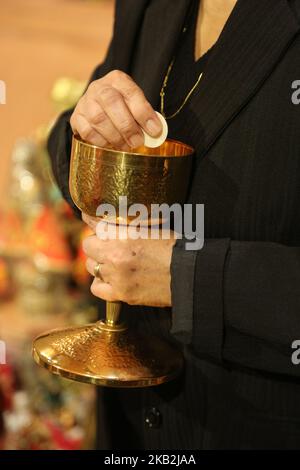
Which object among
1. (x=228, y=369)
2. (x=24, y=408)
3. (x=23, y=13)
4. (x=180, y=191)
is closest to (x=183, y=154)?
(x=180, y=191)

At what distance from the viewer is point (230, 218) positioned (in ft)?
2.65

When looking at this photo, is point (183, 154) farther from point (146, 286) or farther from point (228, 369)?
point (228, 369)

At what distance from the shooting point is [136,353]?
2.66 feet

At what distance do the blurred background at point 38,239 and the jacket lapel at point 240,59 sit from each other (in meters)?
0.56

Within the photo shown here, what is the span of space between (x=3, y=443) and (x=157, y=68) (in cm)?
97

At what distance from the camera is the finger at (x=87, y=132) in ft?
2.52

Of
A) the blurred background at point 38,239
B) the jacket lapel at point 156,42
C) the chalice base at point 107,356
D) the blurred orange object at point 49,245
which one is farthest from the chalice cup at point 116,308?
the blurred orange object at point 49,245

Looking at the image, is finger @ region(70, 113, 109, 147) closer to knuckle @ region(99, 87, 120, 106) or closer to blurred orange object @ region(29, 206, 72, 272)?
knuckle @ region(99, 87, 120, 106)

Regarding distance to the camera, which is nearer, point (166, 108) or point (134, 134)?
point (134, 134)

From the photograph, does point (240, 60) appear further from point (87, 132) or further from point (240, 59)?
point (87, 132)

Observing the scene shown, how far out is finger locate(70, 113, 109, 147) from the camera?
0.77m

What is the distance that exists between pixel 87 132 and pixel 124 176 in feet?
0.24

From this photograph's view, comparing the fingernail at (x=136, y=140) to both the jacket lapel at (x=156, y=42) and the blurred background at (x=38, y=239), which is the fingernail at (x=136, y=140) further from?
the blurred background at (x=38, y=239)

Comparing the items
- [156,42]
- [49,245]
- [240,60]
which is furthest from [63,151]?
[49,245]
